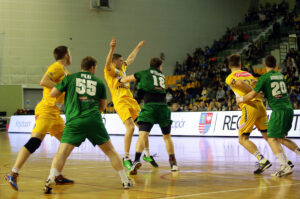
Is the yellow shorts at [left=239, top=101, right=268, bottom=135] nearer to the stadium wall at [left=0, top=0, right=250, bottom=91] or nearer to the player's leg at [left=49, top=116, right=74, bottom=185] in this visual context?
the player's leg at [left=49, top=116, right=74, bottom=185]

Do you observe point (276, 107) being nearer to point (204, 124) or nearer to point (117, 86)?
point (117, 86)

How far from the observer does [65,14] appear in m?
32.6


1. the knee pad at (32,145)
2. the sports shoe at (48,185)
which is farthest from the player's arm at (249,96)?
the sports shoe at (48,185)

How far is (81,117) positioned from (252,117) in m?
3.52

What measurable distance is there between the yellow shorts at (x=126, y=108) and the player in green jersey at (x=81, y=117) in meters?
2.90

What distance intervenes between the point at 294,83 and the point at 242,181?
57.2 feet

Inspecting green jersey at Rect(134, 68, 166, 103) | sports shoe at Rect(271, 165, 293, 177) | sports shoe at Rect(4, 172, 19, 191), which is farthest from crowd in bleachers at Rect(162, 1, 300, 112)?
sports shoe at Rect(4, 172, 19, 191)

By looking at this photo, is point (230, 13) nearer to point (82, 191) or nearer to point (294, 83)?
point (294, 83)

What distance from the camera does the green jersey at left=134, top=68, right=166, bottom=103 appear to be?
330 inches

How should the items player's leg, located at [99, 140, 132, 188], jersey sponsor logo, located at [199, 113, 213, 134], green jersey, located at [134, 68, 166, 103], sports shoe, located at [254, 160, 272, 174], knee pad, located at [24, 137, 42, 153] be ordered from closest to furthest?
player's leg, located at [99, 140, 132, 188]
knee pad, located at [24, 137, 42, 153]
sports shoe, located at [254, 160, 272, 174]
green jersey, located at [134, 68, 166, 103]
jersey sponsor logo, located at [199, 113, 213, 134]

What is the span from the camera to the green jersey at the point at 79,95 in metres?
6.26

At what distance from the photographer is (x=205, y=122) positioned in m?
21.0

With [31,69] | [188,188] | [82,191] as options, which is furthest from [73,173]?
[31,69]

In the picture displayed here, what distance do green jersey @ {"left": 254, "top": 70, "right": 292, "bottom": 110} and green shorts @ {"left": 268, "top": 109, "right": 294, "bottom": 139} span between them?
0.32ft
